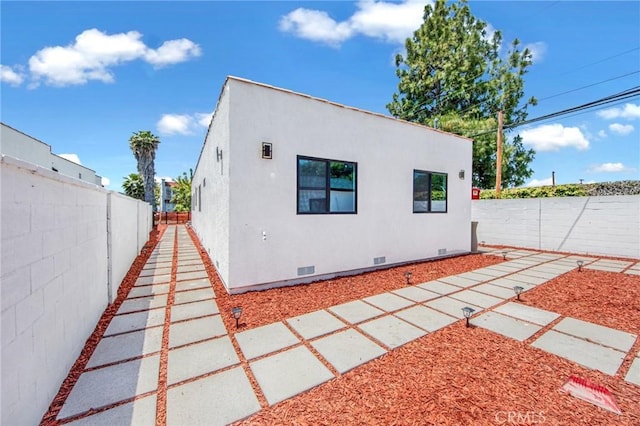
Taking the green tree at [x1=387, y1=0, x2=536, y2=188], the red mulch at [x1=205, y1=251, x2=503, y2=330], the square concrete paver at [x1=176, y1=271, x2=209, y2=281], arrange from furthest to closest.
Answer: the green tree at [x1=387, y1=0, x2=536, y2=188]
the square concrete paver at [x1=176, y1=271, x2=209, y2=281]
the red mulch at [x1=205, y1=251, x2=503, y2=330]

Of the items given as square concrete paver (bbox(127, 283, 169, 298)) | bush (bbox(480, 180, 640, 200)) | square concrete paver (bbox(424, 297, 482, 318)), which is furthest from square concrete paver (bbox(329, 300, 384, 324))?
bush (bbox(480, 180, 640, 200))

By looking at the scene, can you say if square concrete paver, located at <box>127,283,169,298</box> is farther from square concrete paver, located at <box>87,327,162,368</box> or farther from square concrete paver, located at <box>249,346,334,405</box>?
square concrete paver, located at <box>249,346,334,405</box>

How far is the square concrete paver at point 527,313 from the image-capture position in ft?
11.5

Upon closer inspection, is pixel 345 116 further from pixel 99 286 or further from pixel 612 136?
pixel 612 136

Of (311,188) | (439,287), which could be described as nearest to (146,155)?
(311,188)

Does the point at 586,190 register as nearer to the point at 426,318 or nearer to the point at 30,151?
the point at 426,318

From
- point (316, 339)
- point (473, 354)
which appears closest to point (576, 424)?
point (473, 354)

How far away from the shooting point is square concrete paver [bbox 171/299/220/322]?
3.58 meters

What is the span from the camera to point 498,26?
1725 cm

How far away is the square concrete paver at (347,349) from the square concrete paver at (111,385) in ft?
5.23

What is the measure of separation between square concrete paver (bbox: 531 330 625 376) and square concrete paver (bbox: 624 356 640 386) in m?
0.08

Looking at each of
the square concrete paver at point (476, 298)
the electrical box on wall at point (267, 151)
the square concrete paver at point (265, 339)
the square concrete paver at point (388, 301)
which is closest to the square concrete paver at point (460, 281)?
the square concrete paver at point (476, 298)

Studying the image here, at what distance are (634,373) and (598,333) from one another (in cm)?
95

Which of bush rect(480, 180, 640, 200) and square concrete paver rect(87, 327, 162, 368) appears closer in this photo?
square concrete paver rect(87, 327, 162, 368)
